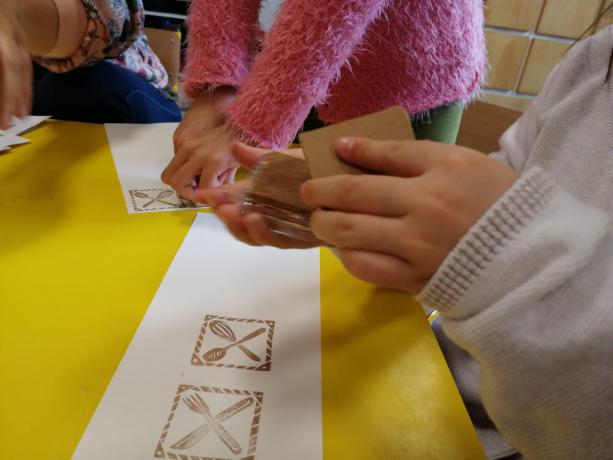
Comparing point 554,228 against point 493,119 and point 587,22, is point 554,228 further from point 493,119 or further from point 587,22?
point 587,22

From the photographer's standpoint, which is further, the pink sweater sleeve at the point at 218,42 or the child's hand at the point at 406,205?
the pink sweater sleeve at the point at 218,42

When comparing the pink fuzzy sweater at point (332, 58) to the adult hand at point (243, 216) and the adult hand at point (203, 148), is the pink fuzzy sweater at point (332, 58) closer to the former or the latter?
the adult hand at point (203, 148)

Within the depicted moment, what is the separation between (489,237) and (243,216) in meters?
0.23

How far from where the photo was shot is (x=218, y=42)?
2.16 feet

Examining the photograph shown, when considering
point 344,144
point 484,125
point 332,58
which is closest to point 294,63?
point 332,58

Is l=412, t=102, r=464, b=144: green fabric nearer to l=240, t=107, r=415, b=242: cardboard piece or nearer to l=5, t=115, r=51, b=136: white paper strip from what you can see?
l=240, t=107, r=415, b=242: cardboard piece

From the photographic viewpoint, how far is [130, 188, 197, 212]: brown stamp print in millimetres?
641

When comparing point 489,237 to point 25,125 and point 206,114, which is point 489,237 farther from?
point 25,125

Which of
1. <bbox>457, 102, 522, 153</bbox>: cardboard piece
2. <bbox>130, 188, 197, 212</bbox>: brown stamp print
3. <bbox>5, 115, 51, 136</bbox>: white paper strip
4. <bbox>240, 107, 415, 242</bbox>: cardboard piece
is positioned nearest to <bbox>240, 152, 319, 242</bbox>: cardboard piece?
<bbox>240, 107, 415, 242</bbox>: cardboard piece

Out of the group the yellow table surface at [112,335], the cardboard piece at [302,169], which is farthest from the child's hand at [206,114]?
the cardboard piece at [302,169]

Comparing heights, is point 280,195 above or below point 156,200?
above

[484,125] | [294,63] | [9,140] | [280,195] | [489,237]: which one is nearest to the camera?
[489,237]

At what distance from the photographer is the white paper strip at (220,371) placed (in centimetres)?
34

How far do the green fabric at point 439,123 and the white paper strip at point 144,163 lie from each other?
452 millimetres
